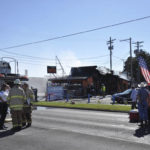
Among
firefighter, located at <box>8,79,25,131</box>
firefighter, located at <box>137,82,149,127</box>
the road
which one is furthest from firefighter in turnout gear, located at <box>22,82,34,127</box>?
firefighter, located at <box>137,82,149,127</box>

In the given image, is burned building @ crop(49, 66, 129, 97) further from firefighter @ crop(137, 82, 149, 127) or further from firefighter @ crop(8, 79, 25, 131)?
firefighter @ crop(8, 79, 25, 131)

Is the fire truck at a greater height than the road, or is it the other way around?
the fire truck

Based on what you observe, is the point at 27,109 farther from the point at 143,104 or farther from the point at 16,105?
the point at 143,104

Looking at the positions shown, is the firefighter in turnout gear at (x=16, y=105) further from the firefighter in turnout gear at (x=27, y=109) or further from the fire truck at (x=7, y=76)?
the fire truck at (x=7, y=76)

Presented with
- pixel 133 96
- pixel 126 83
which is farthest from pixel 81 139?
pixel 126 83

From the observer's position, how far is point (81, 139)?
752 cm

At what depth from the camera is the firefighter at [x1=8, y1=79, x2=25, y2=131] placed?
896cm

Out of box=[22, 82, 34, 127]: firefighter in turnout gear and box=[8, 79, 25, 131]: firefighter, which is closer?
box=[8, 79, 25, 131]: firefighter

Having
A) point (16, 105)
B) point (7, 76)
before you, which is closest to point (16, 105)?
point (16, 105)

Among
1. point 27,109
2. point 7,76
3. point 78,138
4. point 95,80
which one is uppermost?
point 95,80

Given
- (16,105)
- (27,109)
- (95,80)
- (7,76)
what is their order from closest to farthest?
(16,105) < (27,109) < (7,76) < (95,80)

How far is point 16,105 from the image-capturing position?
29.4 feet

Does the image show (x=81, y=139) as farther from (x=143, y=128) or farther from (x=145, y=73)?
(x=145, y=73)

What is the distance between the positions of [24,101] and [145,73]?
691cm
